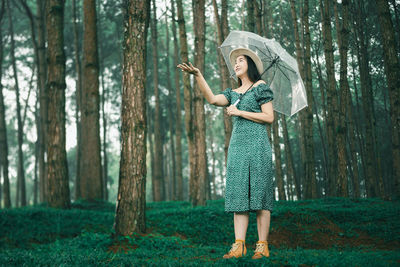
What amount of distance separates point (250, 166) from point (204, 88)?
98 centimetres

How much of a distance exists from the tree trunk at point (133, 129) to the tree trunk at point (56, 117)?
11.3 ft

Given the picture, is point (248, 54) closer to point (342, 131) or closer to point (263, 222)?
point (263, 222)

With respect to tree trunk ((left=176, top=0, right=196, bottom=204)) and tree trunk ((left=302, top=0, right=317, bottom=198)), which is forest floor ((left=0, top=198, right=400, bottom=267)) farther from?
tree trunk ((left=302, top=0, right=317, bottom=198))

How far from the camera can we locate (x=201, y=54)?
10.8 metres

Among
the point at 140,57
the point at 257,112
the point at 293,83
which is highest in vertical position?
the point at 140,57

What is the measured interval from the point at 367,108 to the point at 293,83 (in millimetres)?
11079

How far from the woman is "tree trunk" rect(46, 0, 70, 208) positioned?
6031mm

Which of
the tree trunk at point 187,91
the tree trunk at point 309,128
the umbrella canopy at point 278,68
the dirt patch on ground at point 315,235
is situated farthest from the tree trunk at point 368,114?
the umbrella canopy at point 278,68

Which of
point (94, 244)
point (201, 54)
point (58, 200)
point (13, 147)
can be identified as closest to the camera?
point (94, 244)

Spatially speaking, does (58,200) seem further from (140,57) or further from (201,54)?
(201,54)

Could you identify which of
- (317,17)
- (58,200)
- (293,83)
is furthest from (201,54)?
(317,17)

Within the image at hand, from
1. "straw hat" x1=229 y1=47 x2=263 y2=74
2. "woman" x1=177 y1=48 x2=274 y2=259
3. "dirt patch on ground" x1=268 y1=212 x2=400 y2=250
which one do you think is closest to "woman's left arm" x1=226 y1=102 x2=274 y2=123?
"woman" x1=177 y1=48 x2=274 y2=259

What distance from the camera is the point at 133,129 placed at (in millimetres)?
6426

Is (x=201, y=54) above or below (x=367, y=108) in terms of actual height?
above
